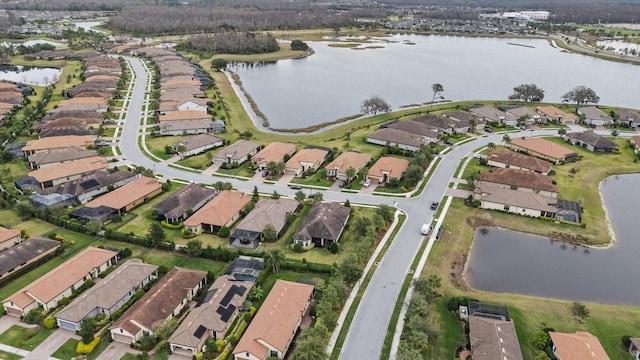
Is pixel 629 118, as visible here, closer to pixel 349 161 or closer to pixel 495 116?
pixel 495 116

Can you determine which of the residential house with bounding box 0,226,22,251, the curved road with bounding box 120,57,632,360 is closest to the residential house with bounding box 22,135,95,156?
the curved road with bounding box 120,57,632,360

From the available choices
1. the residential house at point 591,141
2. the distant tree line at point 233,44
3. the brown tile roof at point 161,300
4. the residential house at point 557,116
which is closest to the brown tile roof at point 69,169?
the brown tile roof at point 161,300

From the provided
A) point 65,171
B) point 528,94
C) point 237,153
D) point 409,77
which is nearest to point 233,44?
point 409,77

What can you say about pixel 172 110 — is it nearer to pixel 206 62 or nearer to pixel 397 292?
pixel 206 62

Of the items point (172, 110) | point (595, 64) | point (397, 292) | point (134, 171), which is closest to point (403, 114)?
point (172, 110)

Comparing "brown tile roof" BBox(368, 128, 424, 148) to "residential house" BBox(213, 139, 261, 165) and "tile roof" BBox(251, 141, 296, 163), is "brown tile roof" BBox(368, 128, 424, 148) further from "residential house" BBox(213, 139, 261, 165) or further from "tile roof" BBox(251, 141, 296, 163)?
"residential house" BBox(213, 139, 261, 165)
